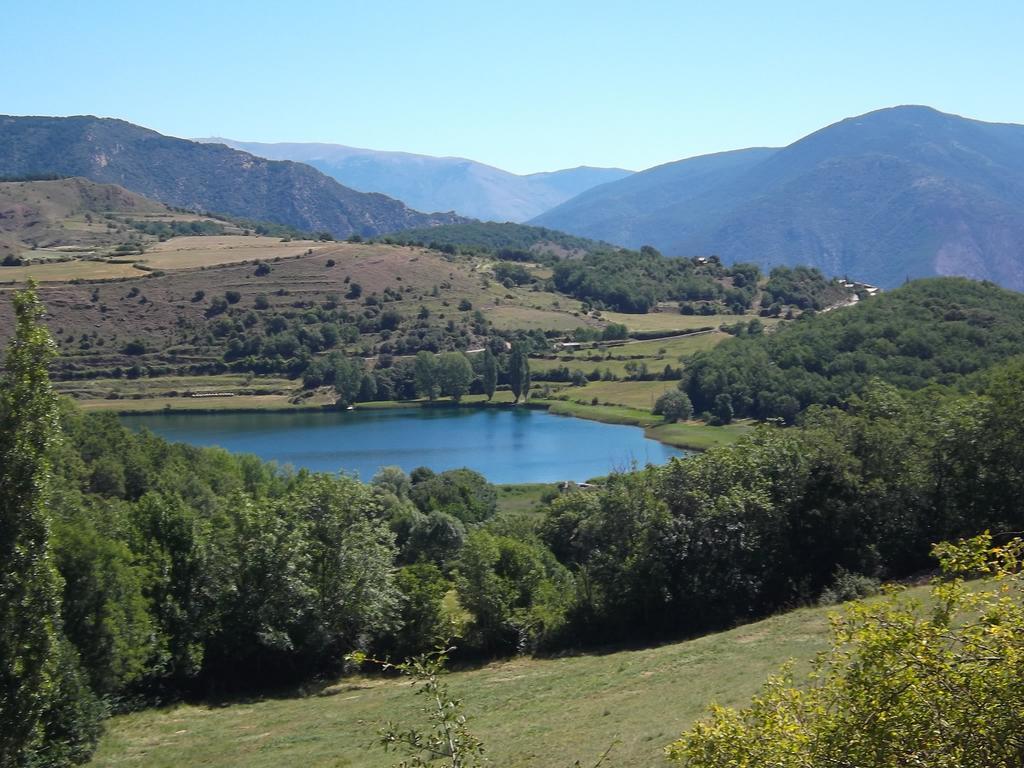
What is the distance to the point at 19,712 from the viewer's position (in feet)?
31.6

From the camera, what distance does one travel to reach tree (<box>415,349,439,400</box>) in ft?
352

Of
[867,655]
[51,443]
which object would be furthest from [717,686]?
[51,443]

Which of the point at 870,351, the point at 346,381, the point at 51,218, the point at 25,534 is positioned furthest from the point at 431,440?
the point at 51,218

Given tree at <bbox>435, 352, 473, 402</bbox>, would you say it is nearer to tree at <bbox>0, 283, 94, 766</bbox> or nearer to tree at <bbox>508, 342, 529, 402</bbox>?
tree at <bbox>508, 342, 529, 402</bbox>

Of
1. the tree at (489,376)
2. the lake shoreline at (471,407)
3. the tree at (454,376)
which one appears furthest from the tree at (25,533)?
the tree at (489,376)

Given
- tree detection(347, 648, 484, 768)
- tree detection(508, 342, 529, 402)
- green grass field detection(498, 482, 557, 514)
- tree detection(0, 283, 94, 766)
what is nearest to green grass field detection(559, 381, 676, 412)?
tree detection(508, 342, 529, 402)

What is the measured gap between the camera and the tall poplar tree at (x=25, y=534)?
9.30 m

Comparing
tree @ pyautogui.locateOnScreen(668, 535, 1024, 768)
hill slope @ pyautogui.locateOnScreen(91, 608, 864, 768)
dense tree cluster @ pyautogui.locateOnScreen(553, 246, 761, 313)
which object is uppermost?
dense tree cluster @ pyautogui.locateOnScreen(553, 246, 761, 313)

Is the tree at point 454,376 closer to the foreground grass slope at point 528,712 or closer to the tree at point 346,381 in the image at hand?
the tree at point 346,381

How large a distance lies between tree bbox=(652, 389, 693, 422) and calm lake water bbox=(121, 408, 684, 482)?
4084 mm

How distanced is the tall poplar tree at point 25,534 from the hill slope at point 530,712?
21.4ft

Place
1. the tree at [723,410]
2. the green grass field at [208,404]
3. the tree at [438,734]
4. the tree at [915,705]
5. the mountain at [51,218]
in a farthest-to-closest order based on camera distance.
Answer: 1. the mountain at [51,218]
2. the green grass field at [208,404]
3. the tree at [723,410]
4. the tree at [915,705]
5. the tree at [438,734]

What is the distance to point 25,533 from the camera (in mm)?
9391

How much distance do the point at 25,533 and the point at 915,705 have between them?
838 centimetres
